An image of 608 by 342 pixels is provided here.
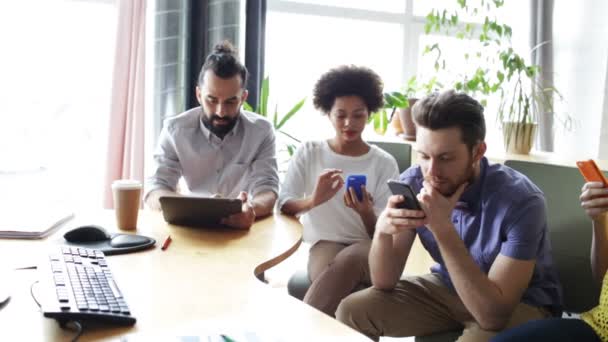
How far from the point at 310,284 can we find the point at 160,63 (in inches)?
60.0

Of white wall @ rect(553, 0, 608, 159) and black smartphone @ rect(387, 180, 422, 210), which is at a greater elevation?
white wall @ rect(553, 0, 608, 159)

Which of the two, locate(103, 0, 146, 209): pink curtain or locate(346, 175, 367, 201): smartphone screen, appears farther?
locate(103, 0, 146, 209): pink curtain

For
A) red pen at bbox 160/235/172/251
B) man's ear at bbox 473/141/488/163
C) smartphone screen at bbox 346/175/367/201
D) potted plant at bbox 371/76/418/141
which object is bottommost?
red pen at bbox 160/235/172/251

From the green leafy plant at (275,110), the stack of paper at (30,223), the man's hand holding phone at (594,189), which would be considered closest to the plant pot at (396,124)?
the green leafy plant at (275,110)

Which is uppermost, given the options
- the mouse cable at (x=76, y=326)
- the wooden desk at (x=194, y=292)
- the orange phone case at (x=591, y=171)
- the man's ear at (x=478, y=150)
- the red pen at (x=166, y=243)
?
the man's ear at (x=478, y=150)

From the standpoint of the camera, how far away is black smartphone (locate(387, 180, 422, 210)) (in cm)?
148

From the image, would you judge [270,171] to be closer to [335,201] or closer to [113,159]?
[335,201]

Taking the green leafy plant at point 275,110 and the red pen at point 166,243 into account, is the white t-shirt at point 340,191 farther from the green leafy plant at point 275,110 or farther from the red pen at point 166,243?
the green leafy plant at point 275,110

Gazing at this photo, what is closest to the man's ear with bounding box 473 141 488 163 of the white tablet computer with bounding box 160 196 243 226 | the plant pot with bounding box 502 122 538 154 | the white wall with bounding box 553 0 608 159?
the white tablet computer with bounding box 160 196 243 226

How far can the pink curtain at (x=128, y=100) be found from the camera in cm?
295

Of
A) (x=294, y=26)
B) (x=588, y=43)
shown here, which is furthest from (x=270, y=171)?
(x=588, y=43)

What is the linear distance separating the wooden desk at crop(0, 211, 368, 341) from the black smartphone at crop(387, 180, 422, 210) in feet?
1.03

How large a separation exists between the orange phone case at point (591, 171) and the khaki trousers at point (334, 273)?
2.55ft

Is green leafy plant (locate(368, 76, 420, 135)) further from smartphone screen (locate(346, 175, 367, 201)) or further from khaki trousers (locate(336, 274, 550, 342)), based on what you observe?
khaki trousers (locate(336, 274, 550, 342))
